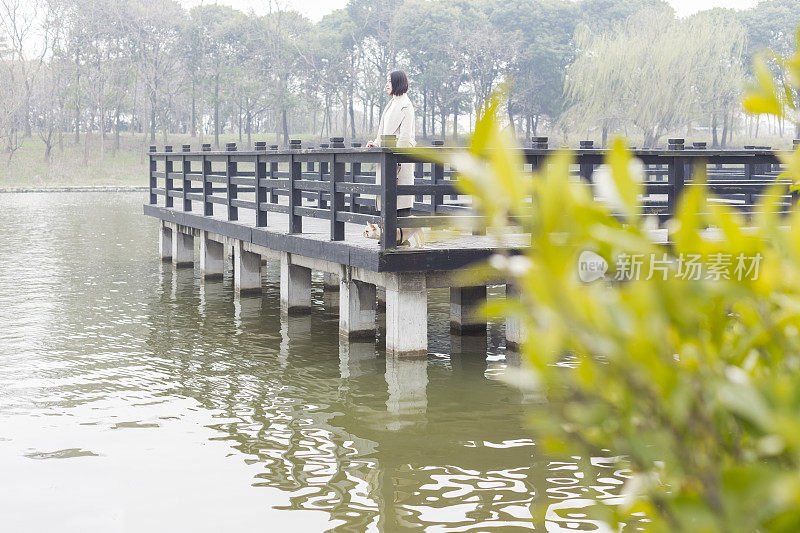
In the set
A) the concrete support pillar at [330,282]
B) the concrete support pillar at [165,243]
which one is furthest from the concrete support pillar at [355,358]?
the concrete support pillar at [165,243]

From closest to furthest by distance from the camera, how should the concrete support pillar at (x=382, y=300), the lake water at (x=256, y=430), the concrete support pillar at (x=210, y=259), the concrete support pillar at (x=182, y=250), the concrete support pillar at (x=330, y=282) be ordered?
the lake water at (x=256, y=430), the concrete support pillar at (x=382, y=300), the concrete support pillar at (x=330, y=282), the concrete support pillar at (x=210, y=259), the concrete support pillar at (x=182, y=250)

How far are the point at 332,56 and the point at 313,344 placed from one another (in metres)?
57.0

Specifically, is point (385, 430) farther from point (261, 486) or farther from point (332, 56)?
point (332, 56)

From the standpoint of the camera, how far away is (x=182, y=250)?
16.7m

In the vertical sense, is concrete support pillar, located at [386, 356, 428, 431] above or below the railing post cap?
below

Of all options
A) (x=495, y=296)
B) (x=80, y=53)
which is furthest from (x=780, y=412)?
(x=80, y=53)

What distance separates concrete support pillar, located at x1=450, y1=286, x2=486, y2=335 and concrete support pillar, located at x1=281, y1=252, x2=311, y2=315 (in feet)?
6.25

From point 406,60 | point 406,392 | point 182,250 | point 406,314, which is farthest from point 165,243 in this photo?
point 406,60

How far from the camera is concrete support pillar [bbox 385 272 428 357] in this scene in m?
8.67

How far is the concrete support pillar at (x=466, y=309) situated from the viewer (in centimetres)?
1048

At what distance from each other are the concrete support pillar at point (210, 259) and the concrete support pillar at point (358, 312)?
5.54m

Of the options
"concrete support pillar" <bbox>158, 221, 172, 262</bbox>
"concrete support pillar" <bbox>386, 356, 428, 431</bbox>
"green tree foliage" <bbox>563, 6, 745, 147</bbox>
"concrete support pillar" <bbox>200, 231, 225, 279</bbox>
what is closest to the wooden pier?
"concrete support pillar" <bbox>386, 356, 428, 431</bbox>

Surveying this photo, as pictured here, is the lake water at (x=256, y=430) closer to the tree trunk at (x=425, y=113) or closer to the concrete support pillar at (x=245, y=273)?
the concrete support pillar at (x=245, y=273)

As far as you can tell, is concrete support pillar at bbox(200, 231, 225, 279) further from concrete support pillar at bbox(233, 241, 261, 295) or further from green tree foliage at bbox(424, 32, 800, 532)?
green tree foliage at bbox(424, 32, 800, 532)
